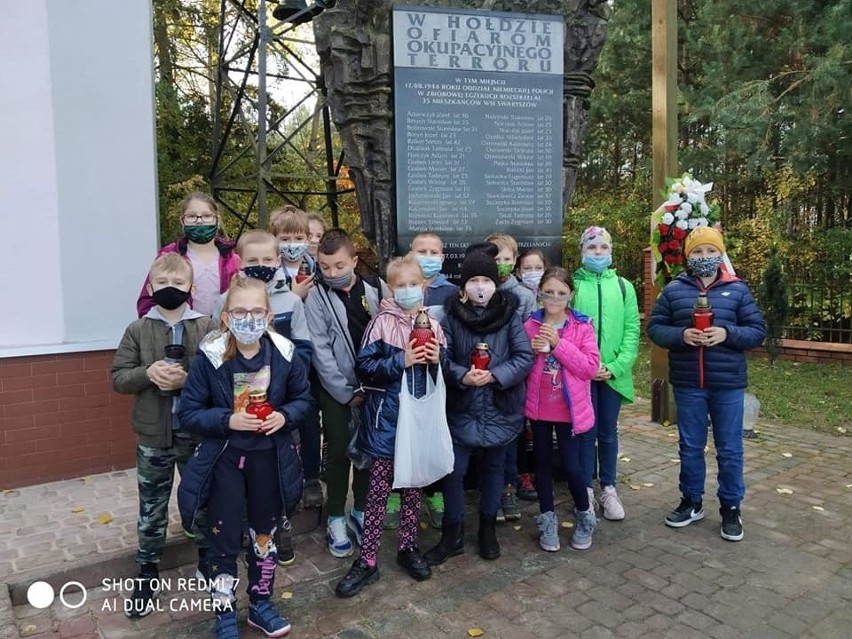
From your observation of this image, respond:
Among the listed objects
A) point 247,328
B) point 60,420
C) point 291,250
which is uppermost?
point 291,250

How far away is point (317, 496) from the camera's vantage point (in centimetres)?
405

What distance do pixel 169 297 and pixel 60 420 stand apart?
2.47 metres

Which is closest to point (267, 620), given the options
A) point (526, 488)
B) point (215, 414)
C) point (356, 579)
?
point (356, 579)

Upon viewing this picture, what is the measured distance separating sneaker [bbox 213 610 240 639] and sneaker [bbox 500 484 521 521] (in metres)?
1.87

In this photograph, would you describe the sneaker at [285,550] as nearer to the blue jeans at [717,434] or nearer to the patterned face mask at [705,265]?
the blue jeans at [717,434]

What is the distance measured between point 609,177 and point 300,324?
16532mm

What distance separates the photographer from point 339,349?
3627mm

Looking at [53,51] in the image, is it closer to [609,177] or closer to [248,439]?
[248,439]

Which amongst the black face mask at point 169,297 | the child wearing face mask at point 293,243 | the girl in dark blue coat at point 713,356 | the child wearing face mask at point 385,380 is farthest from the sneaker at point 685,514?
the black face mask at point 169,297

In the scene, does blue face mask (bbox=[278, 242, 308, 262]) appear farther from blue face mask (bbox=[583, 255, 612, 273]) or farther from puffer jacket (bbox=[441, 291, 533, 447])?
blue face mask (bbox=[583, 255, 612, 273])

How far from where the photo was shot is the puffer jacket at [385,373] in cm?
330

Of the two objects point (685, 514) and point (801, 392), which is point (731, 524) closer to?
point (685, 514)

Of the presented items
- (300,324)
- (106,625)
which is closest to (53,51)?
(300,324)

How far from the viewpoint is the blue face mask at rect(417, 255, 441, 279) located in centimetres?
384
